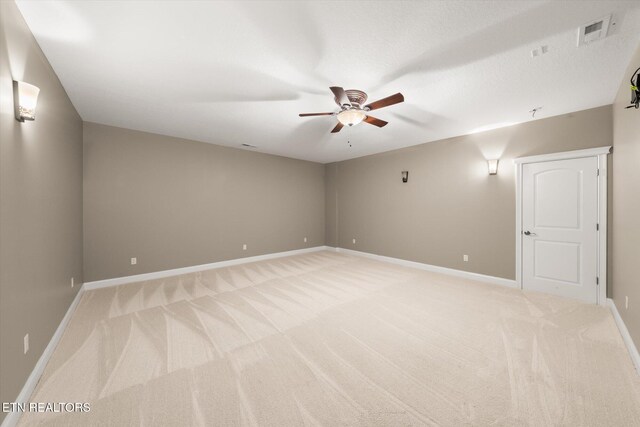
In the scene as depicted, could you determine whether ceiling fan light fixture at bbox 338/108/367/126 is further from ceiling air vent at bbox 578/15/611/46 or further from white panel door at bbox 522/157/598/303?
white panel door at bbox 522/157/598/303

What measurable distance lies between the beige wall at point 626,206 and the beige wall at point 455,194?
613 millimetres

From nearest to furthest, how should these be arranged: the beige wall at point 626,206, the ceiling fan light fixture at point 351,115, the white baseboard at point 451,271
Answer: the beige wall at point 626,206 < the ceiling fan light fixture at point 351,115 < the white baseboard at point 451,271

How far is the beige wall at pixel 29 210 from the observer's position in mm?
1549

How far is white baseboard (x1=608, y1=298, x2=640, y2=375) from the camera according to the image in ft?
6.84

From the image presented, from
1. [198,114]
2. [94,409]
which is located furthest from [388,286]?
[198,114]

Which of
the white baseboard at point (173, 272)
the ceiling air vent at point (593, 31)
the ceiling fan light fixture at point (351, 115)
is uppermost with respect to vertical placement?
the ceiling air vent at point (593, 31)

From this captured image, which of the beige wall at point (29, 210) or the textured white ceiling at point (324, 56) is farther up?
the textured white ceiling at point (324, 56)

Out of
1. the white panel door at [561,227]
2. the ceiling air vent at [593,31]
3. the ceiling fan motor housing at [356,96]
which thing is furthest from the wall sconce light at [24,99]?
the white panel door at [561,227]

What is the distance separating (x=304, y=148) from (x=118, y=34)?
387cm

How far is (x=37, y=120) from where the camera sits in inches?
83.0

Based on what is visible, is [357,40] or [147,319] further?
[147,319]

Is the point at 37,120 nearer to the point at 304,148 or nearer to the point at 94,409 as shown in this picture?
the point at 94,409

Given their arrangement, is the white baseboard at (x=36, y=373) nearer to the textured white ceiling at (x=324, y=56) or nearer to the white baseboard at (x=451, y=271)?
the textured white ceiling at (x=324, y=56)

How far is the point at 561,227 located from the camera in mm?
3686
